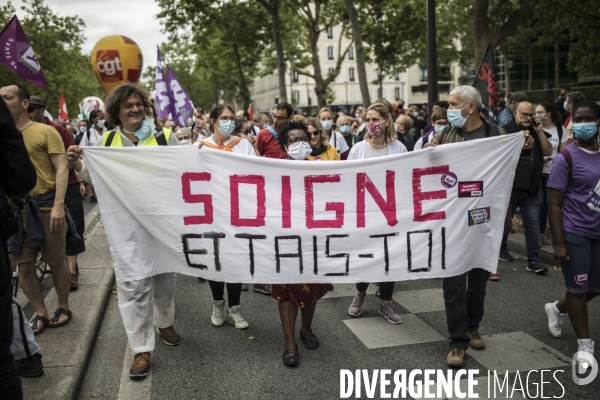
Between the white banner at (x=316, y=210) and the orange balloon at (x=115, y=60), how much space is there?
10.5m

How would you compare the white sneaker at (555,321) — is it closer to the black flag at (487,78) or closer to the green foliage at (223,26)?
the black flag at (487,78)

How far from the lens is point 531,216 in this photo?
6.62 m

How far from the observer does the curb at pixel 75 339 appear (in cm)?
368

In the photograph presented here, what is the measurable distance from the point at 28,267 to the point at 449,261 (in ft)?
11.0

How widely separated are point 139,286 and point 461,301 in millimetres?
2383

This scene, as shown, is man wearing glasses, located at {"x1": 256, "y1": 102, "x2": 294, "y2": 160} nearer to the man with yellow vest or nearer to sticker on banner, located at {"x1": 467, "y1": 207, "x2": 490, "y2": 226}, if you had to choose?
the man with yellow vest

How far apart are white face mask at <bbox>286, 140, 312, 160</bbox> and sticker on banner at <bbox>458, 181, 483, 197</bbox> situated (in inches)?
48.1

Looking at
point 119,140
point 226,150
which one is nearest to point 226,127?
point 226,150

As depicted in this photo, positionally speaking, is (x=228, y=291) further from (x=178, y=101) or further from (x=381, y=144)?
(x=178, y=101)

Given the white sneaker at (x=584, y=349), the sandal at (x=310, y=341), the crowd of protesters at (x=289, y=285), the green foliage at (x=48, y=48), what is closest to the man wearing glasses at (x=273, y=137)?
the crowd of protesters at (x=289, y=285)

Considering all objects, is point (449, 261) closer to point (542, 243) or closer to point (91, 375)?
point (91, 375)

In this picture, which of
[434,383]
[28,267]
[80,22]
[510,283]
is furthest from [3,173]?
[80,22]

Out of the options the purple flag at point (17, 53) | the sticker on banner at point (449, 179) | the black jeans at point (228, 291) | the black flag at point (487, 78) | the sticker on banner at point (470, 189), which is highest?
the purple flag at point (17, 53)

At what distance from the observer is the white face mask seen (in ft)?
14.7
